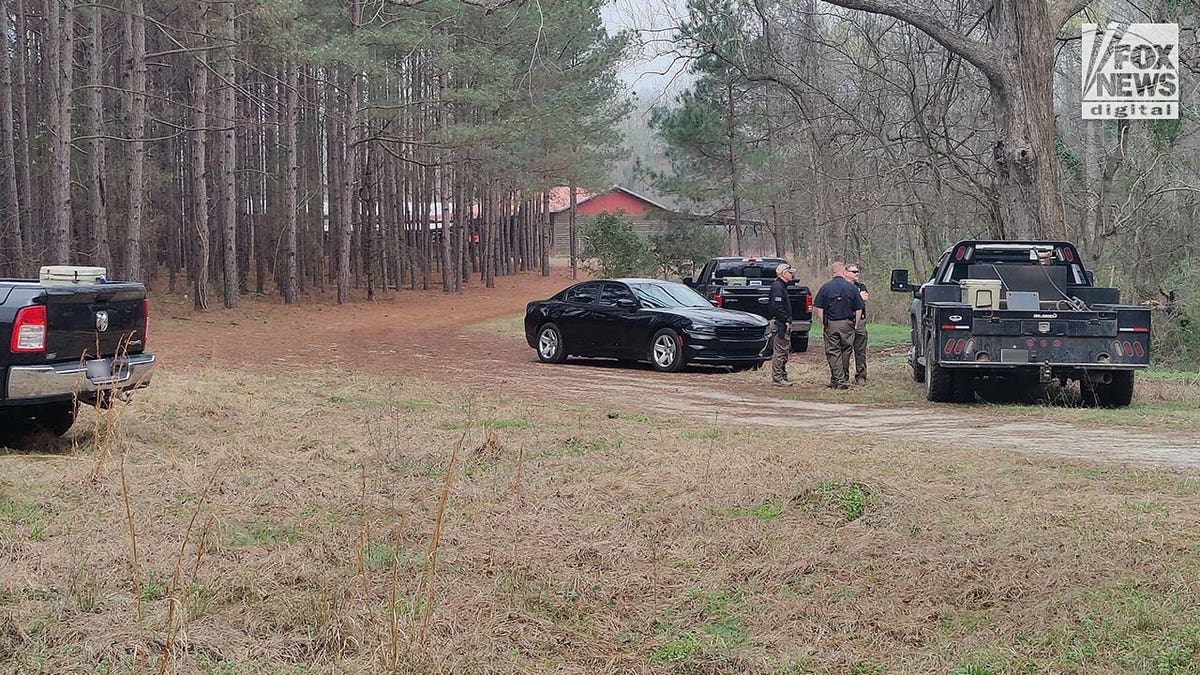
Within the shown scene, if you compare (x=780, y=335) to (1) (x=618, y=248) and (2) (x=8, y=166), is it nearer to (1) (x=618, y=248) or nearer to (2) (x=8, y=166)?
(2) (x=8, y=166)

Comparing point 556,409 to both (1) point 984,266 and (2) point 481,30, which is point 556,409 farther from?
(2) point 481,30

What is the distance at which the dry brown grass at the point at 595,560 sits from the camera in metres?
4.71

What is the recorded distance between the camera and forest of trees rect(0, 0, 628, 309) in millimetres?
26734

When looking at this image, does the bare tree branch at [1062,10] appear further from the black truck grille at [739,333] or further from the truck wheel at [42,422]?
the truck wheel at [42,422]

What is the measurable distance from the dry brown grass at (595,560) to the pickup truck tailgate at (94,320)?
0.80 metres

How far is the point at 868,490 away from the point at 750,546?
134cm

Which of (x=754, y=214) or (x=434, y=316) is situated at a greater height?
(x=754, y=214)

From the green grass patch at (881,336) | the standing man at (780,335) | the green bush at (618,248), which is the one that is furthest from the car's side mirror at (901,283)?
the green bush at (618,248)

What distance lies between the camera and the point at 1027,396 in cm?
1417

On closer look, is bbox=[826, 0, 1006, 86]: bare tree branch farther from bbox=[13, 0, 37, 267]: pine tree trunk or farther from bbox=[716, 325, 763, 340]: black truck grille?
bbox=[13, 0, 37, 267]: pine tree trunk

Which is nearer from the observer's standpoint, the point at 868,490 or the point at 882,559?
the point at 882,559

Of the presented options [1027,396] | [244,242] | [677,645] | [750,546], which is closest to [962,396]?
[1027,396]

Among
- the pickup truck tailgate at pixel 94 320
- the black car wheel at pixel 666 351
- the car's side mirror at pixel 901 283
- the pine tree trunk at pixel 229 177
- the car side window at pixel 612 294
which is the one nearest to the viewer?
the pickup truck tailgate at pixel 94 320

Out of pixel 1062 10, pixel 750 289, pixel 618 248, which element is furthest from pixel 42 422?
pixel 618 248
